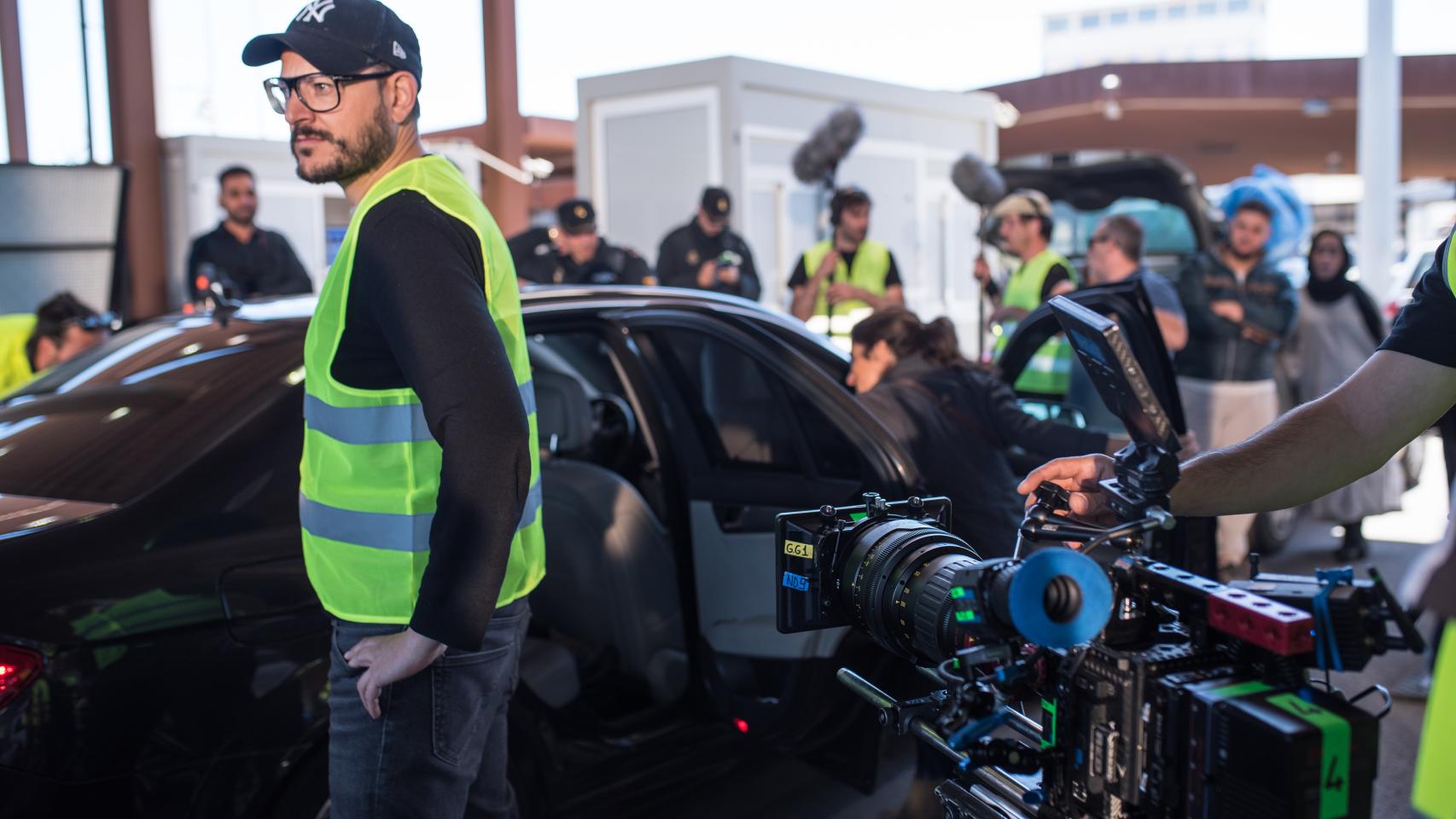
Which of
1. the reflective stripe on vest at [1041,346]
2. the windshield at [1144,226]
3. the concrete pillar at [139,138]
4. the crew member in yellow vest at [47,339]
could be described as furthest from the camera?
the concrete pillar at [139,138]

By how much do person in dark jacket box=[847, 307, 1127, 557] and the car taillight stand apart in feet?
6.02

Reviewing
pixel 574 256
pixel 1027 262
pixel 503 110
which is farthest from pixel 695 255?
pixel 503 110

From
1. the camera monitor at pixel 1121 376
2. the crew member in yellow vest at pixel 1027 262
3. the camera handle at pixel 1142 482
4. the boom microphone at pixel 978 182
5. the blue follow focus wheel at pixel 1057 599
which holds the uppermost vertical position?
the boom microphone at pixel 978 182

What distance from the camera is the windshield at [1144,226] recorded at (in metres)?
8.47

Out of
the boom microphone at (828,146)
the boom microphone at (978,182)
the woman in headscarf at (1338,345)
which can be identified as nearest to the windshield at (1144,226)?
the boom microphone at (978,182)

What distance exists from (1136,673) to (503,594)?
998 millimetres

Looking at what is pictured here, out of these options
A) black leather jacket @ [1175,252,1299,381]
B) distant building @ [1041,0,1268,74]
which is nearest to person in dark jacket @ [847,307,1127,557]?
black leather jacket @ [1175,252,1299,381]

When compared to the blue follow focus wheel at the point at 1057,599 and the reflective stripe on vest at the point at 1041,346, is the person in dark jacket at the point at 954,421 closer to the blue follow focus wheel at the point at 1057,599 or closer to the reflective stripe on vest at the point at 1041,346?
the reflective stripe on vest at the point at 1041,346

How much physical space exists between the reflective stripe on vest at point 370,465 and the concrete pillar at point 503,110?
43.3 feet

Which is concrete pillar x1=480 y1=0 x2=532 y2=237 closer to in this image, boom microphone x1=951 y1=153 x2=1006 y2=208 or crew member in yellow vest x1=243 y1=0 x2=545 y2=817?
boom microphone x1=951 y1=153 x2=1006 y2=208

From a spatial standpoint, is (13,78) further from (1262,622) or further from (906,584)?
(1262,622)

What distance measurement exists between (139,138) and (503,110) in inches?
157

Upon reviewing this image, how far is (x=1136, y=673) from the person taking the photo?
4.13ft

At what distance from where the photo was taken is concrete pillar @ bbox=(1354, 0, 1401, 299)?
11.2 meters
